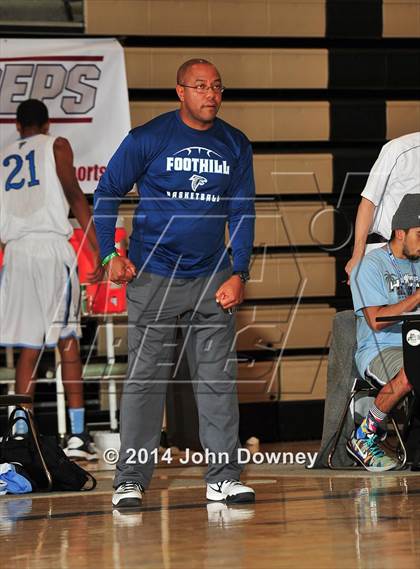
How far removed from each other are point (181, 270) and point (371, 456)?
1298mm

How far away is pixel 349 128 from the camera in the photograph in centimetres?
709

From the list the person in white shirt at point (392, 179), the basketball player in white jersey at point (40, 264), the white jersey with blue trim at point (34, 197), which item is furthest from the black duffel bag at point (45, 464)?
the person in white shirt at point (392, 179)

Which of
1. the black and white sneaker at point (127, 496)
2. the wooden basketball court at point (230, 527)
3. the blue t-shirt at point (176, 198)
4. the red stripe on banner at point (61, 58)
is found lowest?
the wooden basketball court at point (230, 527)

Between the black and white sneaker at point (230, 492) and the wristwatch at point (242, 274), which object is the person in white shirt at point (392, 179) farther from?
the black and white sneaker at point (230, 492)

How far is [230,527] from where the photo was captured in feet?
12.3

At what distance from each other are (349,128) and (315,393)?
157 cm

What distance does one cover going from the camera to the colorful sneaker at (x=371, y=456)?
506 cm

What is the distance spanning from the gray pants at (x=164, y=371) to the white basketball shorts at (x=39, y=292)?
1.83 m

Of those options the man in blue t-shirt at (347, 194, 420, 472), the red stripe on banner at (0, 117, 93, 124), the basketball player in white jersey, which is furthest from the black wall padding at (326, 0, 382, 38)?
the man in blue t-shirt at (347, 194, 420, 472)

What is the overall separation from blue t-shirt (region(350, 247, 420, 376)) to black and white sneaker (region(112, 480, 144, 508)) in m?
1.29

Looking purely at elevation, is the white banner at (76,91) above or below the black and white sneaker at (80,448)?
above

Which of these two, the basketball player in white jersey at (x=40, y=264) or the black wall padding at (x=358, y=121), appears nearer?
the basketball player in white jersey at (x=40, y=264)

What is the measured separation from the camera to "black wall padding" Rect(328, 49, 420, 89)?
7047 mm

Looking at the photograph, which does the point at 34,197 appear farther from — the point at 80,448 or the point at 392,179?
the point at 392,179
